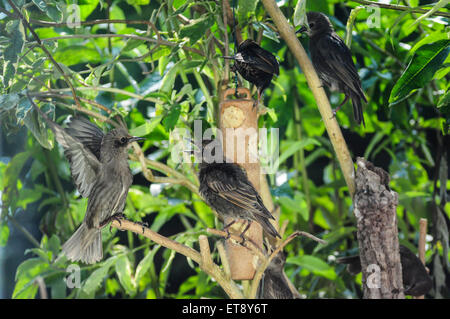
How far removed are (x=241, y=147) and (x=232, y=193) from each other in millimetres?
101

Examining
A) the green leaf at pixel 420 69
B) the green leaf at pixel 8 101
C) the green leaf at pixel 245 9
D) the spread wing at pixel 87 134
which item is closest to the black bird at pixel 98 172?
the spread wing at pixel 87 134

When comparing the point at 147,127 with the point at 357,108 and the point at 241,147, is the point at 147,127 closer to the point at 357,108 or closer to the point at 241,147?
the point at 241,147

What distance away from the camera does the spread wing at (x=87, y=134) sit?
90cm

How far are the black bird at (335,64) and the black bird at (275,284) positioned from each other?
327mm

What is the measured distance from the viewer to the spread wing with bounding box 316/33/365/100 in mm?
924

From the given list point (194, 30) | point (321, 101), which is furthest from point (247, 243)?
point (194, 30)

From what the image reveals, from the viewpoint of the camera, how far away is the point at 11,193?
1.28 m

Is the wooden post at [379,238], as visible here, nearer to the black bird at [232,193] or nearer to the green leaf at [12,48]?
the black bird at [232,193]

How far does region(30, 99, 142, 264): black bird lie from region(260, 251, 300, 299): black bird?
1.05 feet

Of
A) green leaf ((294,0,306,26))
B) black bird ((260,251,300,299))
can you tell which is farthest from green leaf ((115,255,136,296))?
green leaf ((294,0,306,26))
